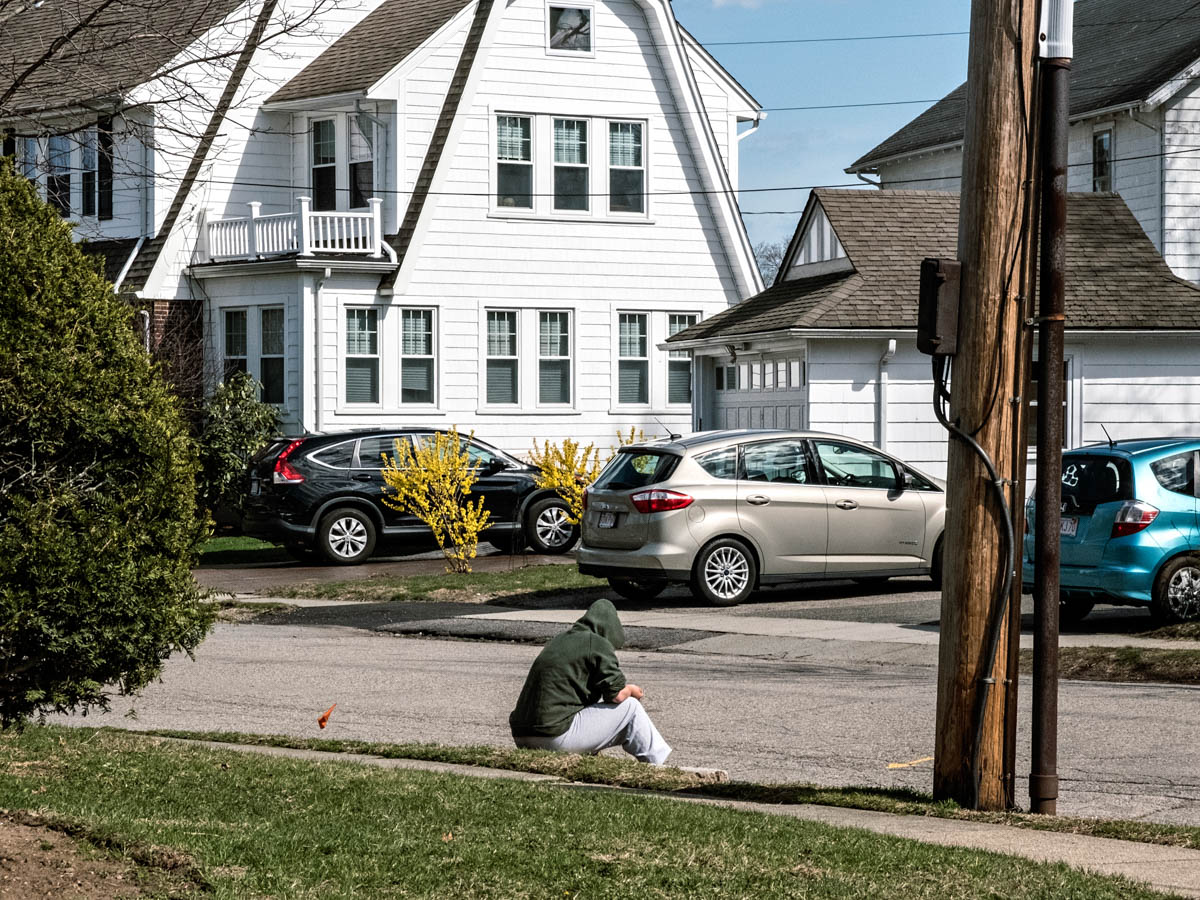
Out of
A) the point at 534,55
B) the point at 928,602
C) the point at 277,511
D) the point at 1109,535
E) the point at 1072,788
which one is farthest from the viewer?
the point at 534,55

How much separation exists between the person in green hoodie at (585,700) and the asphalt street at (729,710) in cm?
77

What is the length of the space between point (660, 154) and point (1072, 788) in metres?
23.0

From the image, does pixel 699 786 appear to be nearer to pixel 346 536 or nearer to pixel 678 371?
pixel 346 536

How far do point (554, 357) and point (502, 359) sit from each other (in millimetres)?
983

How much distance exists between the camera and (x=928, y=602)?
17609 mm

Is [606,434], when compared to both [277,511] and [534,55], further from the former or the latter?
[277,511]

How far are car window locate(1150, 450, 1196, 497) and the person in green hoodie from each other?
7.20m

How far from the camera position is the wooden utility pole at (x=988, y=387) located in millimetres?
7617

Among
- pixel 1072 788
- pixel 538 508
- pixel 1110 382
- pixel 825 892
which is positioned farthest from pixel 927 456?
pixel 825 892

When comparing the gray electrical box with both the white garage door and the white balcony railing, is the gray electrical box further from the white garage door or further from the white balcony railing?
the white balcony railing

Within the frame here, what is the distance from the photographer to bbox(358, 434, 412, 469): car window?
23344 mm

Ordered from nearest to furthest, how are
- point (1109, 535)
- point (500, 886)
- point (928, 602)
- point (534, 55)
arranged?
point (500, 886) → point (1109, 535) → point (928, 602) → point (534, 55)

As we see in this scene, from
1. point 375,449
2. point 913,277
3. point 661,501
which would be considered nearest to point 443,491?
point 375,449

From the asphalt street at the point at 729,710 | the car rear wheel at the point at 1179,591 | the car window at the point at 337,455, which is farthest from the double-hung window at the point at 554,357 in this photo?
the car rear wheel at the point at 1179,591
